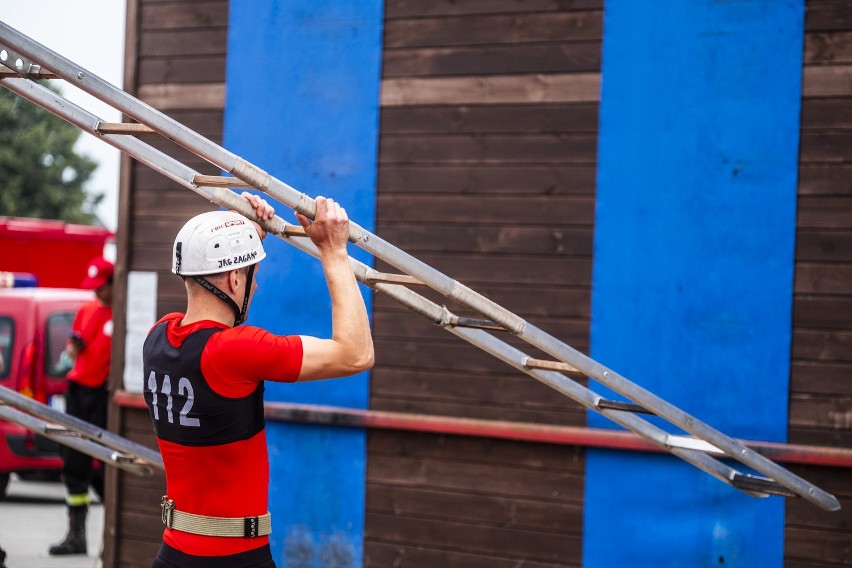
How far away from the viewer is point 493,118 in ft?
20.8

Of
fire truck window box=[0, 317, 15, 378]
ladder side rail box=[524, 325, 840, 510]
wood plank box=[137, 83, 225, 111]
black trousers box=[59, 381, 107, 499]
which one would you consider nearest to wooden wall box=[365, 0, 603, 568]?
wood plank box=[137, 83, 225, 111]

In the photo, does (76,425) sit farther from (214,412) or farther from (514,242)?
(514,242)

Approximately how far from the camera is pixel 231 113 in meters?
7.06

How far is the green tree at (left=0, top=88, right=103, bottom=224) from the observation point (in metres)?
51.1

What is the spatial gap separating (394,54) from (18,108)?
51786 millimetres

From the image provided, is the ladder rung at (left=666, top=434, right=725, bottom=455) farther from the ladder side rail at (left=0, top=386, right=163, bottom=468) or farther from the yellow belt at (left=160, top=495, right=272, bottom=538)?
the ladder side rail at (left=0, top=386, right=163, bottom=468)

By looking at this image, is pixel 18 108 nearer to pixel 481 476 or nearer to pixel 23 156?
pixel 23 156

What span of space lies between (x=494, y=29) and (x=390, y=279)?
8.43 ft

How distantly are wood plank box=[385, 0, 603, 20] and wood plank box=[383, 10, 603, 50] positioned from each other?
27 millimetres

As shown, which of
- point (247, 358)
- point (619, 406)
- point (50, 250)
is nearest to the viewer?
point (247, 358)

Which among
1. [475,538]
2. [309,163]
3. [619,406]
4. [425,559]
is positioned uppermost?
[309,163]

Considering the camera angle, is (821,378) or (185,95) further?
(185,95)

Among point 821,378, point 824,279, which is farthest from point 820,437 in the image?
point 824,279

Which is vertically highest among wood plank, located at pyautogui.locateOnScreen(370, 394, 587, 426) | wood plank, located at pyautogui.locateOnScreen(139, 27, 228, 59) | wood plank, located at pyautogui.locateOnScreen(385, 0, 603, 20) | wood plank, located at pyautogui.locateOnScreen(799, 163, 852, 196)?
wood plank, located at pyautogui.locateOnScreen(385, 0, 603, 20)
